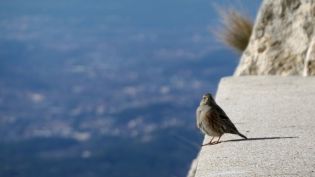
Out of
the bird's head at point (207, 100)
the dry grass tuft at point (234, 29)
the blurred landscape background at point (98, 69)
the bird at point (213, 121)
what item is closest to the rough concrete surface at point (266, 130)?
the bird at point (213, 121)

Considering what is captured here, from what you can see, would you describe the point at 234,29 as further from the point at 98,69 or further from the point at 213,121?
the point at 98,69

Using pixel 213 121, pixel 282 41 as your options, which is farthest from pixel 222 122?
pixel 282 41

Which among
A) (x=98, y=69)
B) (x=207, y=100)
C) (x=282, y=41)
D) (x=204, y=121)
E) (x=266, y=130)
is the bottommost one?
(x=98, y=69)

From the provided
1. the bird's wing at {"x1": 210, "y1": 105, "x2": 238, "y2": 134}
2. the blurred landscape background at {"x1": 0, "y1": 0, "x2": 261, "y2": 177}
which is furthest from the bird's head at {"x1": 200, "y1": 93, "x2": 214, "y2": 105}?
the blurred landscape background at {"x1": 0, "y1": 0, "x2": 261, "y2": 177}

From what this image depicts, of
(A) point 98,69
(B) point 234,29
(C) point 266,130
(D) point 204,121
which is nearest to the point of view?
(D) point 204,121

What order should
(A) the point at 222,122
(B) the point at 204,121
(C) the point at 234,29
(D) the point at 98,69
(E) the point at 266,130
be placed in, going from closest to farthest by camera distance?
(A) the point at 222,122 → (B) the point at 204,121 → (E) the point at 266,130 → (C) the point at 234,29 → (D) the point at 98,69

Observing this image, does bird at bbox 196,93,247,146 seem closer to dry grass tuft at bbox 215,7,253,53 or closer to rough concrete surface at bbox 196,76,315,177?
rough concrete surface at bbox 196,76,315,177

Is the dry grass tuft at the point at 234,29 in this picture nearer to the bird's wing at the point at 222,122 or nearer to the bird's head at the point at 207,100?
the bird's head at the point at 207,100

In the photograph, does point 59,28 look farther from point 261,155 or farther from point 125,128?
point 261,155
